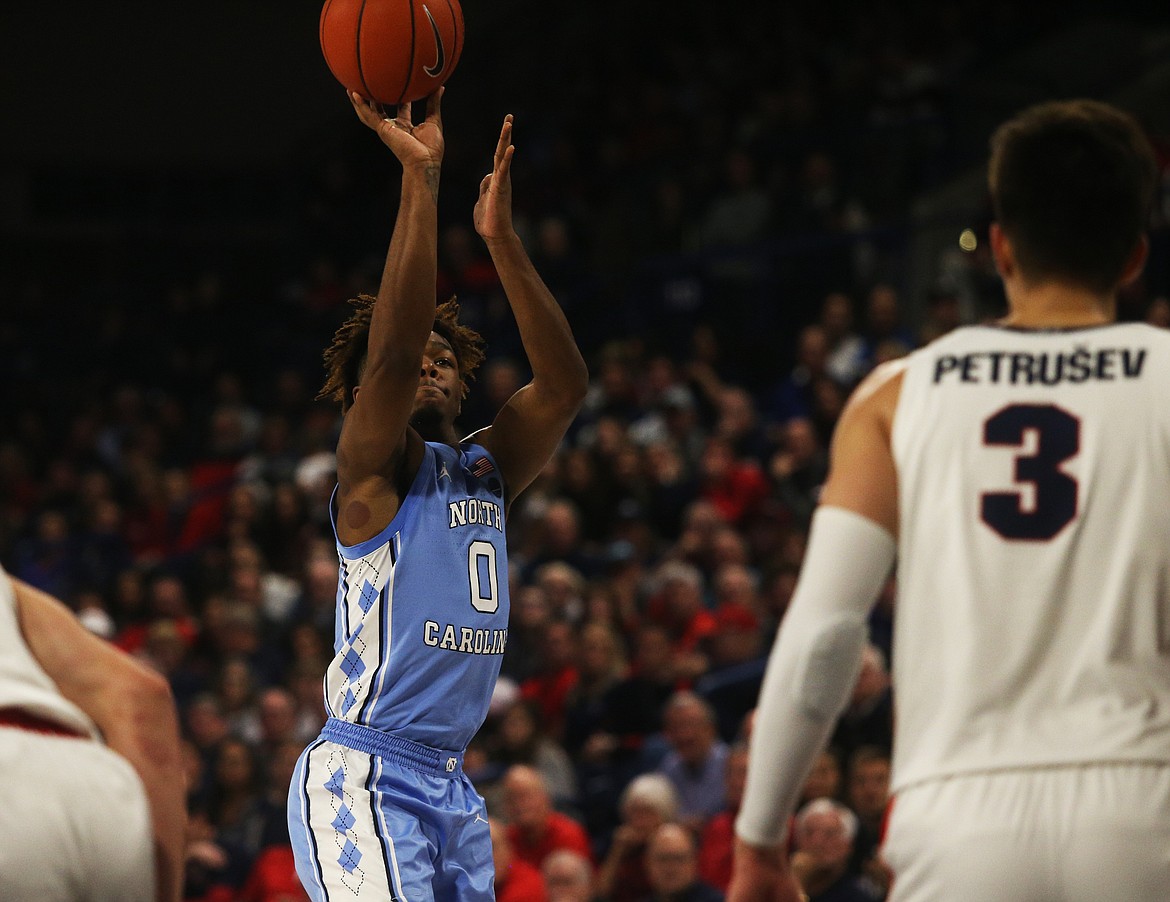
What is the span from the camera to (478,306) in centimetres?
1341

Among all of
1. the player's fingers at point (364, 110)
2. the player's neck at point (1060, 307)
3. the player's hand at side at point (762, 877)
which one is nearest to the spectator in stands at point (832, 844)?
the player's fingers at point (364, 110)

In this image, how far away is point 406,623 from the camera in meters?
4.15

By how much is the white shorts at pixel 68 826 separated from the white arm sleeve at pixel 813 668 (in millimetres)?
851

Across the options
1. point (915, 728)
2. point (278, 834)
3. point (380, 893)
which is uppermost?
point (915, 728)

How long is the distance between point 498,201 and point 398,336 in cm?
68

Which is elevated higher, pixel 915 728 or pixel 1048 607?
pixel 1048 607

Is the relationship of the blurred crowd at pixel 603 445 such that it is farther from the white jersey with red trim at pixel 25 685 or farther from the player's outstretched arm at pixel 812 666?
the white jersey with red trim at pixel 25 685

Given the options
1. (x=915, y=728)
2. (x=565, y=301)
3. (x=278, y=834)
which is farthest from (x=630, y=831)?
(x=565, y=301)

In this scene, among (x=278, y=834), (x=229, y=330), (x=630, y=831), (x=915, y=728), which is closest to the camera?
(x=915, y=728)

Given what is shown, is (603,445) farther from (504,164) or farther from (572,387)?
(504,164)

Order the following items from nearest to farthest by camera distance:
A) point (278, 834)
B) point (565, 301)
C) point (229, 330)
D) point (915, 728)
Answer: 1. point (915, 728)
2. point (278, 834)
3. point (565, 301)
4. point (229, 330)

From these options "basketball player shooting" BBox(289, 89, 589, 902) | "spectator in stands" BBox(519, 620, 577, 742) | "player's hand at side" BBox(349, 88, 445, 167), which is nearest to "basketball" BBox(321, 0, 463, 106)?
"player's hand at side" BBox(349, 88, 445, 167)

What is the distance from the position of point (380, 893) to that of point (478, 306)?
382 inches

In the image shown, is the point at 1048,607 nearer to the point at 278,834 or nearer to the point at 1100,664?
the point at 1100,664
